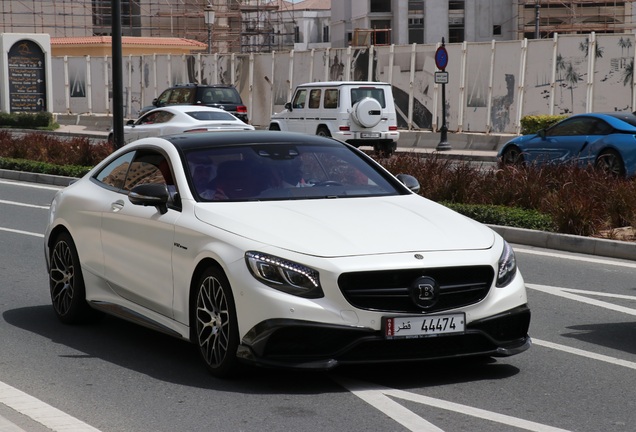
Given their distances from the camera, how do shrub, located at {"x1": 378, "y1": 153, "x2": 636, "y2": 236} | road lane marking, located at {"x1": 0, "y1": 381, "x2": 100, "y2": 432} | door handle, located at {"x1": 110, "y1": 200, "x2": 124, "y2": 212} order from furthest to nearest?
shrub, located at {"x1": 378, "y1": 153, "x2": 636, "y2": 236} → door handle, located at {"x1": 110, "y1": 200, "x2": 124, "y2": 212} → road lane marking, located at {"x1": 0, "y1": 381, "x2": 100, "y2": 432}

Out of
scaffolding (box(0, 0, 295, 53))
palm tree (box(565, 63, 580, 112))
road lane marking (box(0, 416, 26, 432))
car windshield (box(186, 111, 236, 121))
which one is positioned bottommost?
road lane marking (box(0, 416, 26, 432))

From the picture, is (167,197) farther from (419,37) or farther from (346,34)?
(346,34)

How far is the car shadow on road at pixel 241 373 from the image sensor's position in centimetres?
702

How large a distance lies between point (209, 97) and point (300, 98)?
614 cm

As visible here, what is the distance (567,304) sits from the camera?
998cm

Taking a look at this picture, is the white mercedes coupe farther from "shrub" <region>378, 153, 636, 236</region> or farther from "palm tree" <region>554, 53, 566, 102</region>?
"palm tree" <region>554, 53, 566, 102</region>

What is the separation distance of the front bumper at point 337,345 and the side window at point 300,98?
2601 cm

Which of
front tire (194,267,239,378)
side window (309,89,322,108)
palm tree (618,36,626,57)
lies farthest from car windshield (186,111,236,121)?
front tire (194,267,239,378)

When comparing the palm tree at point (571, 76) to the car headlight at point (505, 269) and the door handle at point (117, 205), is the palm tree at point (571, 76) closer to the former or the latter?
the door handle at point (117, 205)

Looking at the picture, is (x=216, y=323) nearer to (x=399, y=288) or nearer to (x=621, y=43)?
(x=399, y=288)

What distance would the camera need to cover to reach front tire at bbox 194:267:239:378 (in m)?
6.91

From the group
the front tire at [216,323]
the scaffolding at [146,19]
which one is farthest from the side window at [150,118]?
the scaffolding at [146,19]

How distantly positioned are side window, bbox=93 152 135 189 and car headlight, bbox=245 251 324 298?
2.33 metres

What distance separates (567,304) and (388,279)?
369 cm
